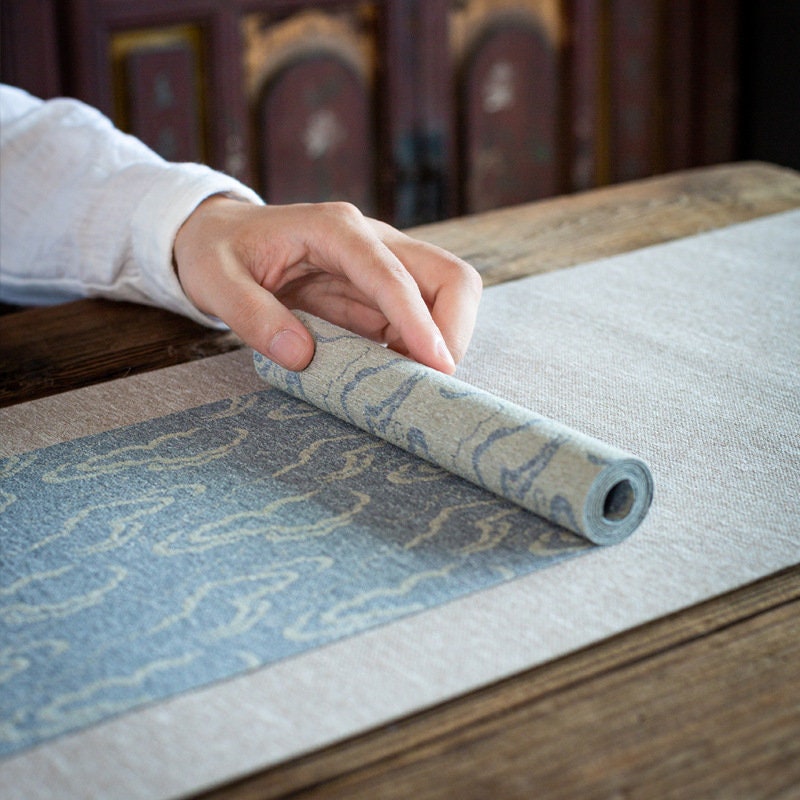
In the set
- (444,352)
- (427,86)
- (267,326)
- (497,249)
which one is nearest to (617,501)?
(444,352)

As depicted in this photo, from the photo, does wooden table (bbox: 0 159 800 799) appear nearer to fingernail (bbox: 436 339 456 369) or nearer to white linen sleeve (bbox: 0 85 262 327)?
fingernail (bbox: 436 339 456 369)

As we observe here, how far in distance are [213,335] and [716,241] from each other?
1.72 ft

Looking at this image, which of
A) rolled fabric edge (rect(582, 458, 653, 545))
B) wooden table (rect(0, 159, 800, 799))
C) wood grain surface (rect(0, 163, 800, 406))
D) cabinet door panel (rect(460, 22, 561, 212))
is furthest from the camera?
cabinet door panel (rect(460, 22, 561, 212))

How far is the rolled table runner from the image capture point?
1.94 ft

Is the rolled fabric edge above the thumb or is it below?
below

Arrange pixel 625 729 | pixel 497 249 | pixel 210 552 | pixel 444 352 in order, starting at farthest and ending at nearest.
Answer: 1. pixel 497 249
2. pixel 444 352
3. pixel 210 552
4. pixel 625 729

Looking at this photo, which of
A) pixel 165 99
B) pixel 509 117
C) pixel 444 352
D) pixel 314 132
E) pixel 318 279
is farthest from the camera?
pixel 509 117

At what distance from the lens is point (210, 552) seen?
0.59 meters

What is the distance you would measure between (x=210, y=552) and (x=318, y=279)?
375 mm

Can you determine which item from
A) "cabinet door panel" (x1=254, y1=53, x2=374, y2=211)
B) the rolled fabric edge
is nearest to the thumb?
the rolled fabric edge

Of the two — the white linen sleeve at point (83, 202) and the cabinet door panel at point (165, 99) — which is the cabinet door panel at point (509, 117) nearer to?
the cabinet door panel at point (165, 99)

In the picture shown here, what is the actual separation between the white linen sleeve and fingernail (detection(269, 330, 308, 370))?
179mm

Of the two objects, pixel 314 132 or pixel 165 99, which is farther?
pixel 314 132

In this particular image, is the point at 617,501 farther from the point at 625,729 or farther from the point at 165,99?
the point at 165,99
